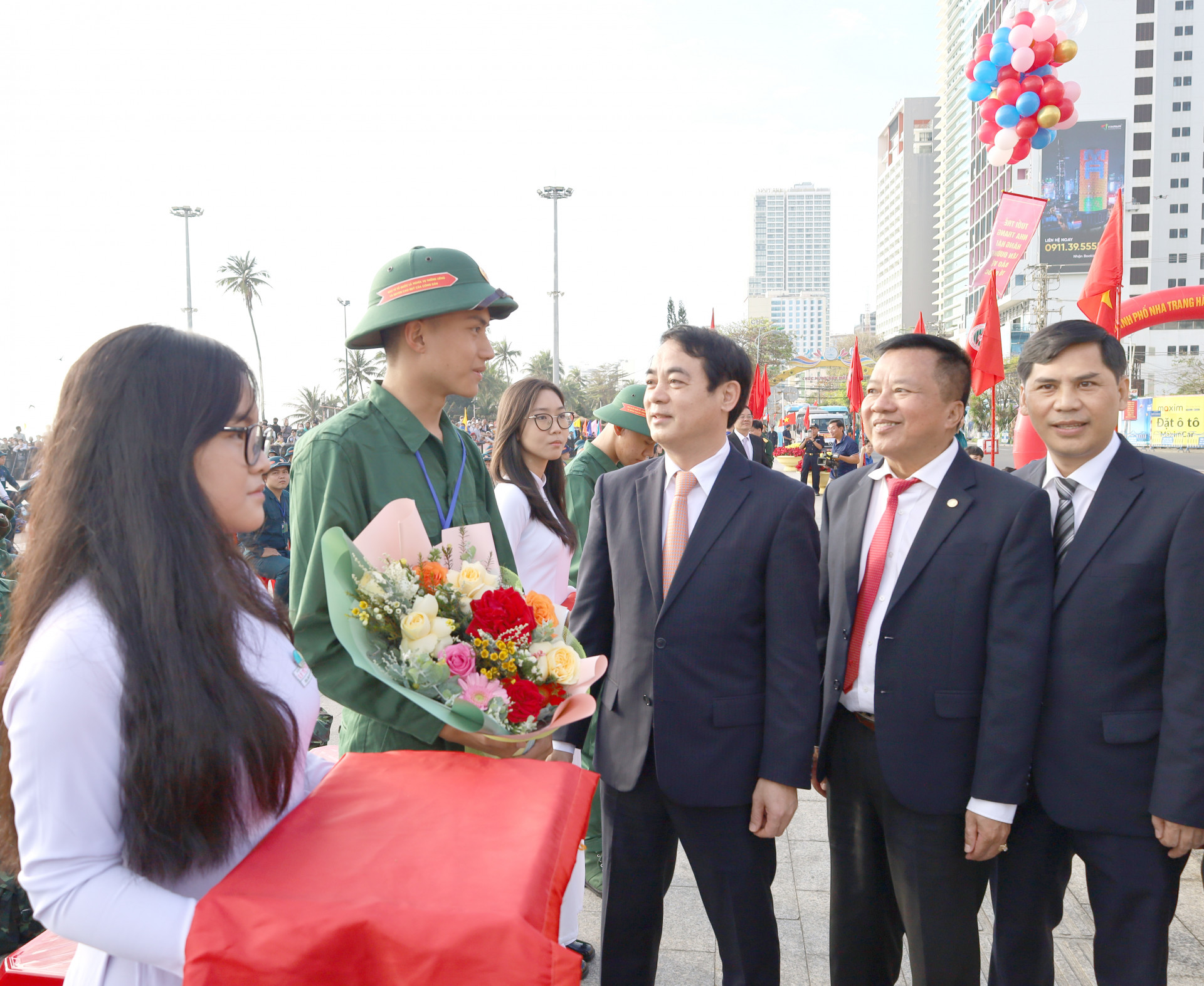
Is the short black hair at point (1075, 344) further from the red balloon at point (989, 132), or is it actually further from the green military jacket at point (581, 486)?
the red balloon at point (989, 132)

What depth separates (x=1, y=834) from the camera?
129 centimetres

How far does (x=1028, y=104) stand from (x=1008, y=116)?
0.18 m

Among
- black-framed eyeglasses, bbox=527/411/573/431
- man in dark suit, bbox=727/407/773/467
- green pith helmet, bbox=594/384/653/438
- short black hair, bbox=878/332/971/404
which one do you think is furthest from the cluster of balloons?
short black hair, bbox=878/332/971/404

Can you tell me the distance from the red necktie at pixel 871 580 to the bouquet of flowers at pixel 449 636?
3.02 ft

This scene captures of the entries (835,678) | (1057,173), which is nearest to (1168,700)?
(835,678)

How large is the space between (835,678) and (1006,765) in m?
0.51

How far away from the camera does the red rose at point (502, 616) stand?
178cm

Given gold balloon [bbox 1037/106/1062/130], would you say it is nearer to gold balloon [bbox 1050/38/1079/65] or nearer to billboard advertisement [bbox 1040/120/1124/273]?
gold balloon [bbox 1050/38/1079/65]

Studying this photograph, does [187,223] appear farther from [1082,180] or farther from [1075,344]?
[1082,180]

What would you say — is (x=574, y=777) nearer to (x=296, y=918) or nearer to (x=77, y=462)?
(x=296, y=918)

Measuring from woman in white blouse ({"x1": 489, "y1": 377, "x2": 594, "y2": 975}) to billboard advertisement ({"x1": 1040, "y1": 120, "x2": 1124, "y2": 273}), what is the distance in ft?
260

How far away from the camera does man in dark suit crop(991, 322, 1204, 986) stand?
2.11 metres

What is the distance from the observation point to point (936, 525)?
7.57ft

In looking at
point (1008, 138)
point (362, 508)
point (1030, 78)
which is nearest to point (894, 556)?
point (362, 508)
